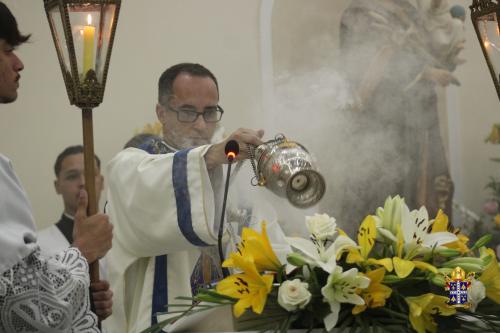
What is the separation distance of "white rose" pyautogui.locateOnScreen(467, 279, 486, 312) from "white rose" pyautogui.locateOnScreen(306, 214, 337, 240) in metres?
0.34

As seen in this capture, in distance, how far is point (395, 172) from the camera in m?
6.38

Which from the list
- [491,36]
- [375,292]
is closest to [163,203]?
[491,36]

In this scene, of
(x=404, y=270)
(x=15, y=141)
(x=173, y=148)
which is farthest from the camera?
(x=15, y=141)

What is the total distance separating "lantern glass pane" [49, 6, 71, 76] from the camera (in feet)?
8.59

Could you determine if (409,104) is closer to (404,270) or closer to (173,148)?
(173,148)

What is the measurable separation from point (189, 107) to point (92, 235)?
58.5 inches

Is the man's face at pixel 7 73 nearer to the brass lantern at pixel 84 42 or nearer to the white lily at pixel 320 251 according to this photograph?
the brass lantern at pixel 84 42

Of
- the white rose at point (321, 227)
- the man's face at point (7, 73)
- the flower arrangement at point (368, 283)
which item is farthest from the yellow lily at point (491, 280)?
the man's face at point (7, 73)

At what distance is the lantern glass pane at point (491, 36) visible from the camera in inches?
118

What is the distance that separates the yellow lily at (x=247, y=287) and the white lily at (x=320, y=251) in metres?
0.07

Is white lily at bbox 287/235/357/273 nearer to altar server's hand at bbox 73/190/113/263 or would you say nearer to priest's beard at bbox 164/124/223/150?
altar server's hand at bbox 73/190/113/263

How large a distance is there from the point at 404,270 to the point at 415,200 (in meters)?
4.62

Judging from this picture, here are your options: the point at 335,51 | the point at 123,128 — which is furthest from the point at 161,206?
the point at 335,51

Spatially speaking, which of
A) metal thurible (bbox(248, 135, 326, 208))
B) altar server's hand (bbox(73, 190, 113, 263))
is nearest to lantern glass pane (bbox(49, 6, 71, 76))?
altar server's hand (bbox(73, 190, 113, 263))
